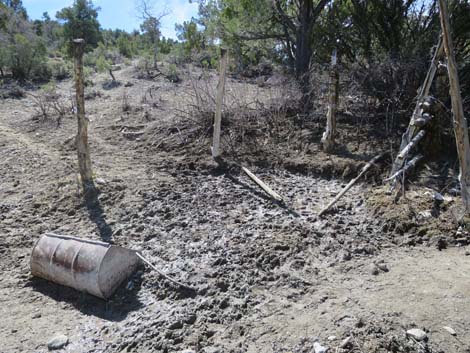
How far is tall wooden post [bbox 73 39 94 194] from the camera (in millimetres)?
5301

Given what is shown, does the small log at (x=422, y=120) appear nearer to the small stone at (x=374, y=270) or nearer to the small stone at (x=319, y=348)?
the small stone at (x=374, y=270)

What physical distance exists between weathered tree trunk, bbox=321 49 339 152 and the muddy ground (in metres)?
0.20

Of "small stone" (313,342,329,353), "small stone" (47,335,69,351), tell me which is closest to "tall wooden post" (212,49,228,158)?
"small stone" (47,335,69,351)

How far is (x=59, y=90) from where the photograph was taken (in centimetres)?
1322

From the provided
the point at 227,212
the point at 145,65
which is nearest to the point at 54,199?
the point at 227,212

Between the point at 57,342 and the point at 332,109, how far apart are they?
4.43 metres

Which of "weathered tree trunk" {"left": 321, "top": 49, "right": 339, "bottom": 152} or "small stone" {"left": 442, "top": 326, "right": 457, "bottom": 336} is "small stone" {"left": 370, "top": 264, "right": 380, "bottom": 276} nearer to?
"small stone" {"left": 442, "top": 326, "right": 457, "bottom": 336}

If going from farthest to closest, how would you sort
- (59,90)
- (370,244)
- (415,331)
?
1. (59,90)
2. (370,244)
3. (415,331)

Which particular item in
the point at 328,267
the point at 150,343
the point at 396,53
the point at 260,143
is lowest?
the point at 150,343

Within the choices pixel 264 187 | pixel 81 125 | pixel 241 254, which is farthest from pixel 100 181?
pixel 241 254

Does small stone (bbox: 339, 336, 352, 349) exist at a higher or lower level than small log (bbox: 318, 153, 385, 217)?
lower

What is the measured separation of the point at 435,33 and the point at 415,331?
5283 millimetres

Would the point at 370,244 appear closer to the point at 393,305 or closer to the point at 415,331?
the point at 393,305

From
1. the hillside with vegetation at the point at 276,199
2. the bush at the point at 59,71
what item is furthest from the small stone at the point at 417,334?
the bush at the point at 59,71
